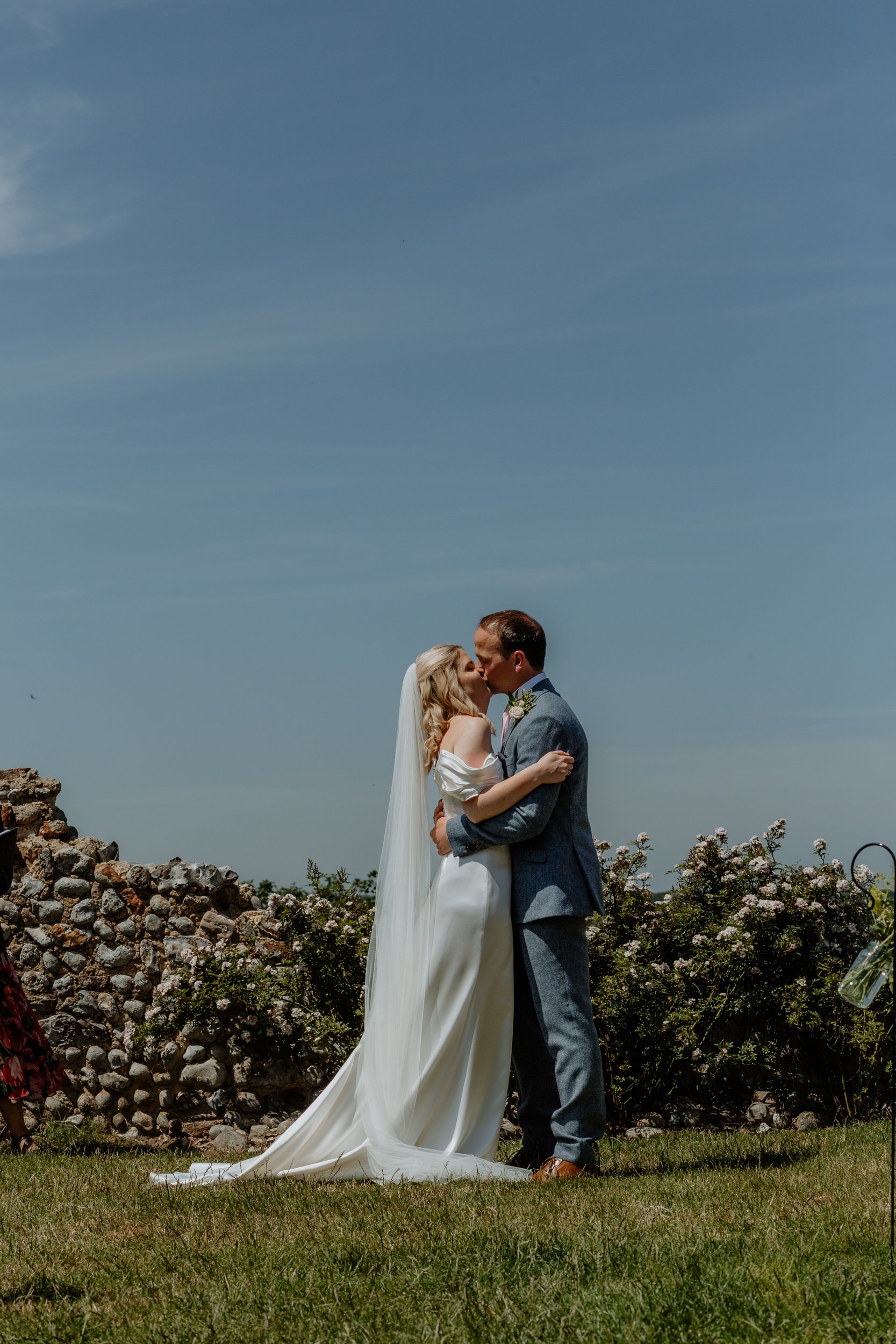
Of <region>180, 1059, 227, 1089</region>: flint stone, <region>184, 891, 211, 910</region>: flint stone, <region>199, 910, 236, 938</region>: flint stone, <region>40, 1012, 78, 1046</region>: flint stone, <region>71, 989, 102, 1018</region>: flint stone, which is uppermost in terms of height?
<region>184, 891, 211, 910</region>: flint stone

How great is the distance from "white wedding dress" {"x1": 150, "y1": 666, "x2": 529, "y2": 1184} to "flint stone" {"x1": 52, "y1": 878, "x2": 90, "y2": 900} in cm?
304

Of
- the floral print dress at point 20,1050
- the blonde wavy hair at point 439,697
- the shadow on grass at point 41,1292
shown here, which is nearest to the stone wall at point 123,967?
the floral print dress at point 20,1050

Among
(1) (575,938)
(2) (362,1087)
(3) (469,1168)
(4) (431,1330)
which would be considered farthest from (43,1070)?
(4) (431,1330)

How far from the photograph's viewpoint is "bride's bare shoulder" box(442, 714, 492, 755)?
5645 millimetres

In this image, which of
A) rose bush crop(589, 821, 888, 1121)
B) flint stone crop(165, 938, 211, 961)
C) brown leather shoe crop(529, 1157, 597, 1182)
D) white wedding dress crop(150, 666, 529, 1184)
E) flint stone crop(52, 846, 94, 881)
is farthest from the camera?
flint stone crop(52, 846, 94, 881)

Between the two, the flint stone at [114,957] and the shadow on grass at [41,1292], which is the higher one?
the flint stone at [114,957]

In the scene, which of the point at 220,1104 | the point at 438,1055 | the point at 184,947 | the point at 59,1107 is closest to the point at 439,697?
the point at 438,1055

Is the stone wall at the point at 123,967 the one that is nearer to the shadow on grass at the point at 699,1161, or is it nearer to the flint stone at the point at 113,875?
the flint stone at the point at 113,875

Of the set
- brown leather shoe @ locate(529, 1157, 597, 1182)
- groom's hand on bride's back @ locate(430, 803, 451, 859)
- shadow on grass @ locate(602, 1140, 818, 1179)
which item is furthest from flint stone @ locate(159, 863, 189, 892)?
brown leather shoe @ locate(529, 1157, 597, 1182)

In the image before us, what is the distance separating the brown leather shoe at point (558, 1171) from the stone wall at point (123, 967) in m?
2.97

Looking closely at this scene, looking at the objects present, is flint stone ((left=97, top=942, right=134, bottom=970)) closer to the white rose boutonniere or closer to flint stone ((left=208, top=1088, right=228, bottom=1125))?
flint stone ((left=208, top=1088, right=228, bottom=1125))

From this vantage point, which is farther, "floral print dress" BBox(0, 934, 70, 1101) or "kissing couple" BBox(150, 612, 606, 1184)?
"floral print dress" BBox(0, 934, 70, 1101)

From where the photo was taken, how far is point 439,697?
5.87 metres

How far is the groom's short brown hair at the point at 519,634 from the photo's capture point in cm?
563
